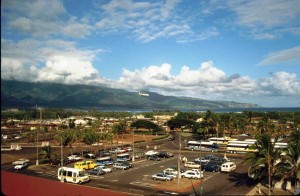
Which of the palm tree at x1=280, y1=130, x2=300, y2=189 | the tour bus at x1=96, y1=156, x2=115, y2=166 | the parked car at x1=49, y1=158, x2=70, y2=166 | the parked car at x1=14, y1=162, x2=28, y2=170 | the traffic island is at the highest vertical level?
the palm tree at x1=280, y1=130, x2=300, y2=189

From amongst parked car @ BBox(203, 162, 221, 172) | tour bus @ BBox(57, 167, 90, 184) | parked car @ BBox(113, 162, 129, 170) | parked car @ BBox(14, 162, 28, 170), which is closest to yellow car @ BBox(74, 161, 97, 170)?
parked car @ BBox(113, 162, 129, 170)

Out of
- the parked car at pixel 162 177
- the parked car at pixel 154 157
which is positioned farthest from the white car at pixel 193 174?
the parked car at pixel 154 157

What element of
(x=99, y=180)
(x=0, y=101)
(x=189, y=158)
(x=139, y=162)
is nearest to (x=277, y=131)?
(x=189, y=158)

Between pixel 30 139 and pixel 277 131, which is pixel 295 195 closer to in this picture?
pixel 277 131

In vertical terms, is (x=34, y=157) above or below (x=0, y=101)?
below

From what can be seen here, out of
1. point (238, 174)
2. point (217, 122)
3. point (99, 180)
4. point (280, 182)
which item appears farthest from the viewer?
point (217, 122)

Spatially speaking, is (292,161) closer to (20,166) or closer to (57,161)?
(20,166)

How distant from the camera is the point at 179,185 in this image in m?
47.5

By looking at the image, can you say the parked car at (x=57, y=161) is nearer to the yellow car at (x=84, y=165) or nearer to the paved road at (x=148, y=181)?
the paved road at (x=148, y=181)

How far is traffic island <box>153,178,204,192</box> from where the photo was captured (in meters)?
45.3

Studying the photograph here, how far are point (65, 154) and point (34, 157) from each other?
8057 mm

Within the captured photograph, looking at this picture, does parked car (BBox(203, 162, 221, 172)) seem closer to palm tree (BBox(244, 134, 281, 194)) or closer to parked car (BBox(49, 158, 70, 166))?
palm tree (BBox(244, 134, 281, 194))

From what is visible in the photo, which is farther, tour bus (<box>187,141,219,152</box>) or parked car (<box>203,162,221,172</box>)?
tour bus (<box>187,141,219,152</box>)

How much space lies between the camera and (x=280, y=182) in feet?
141
